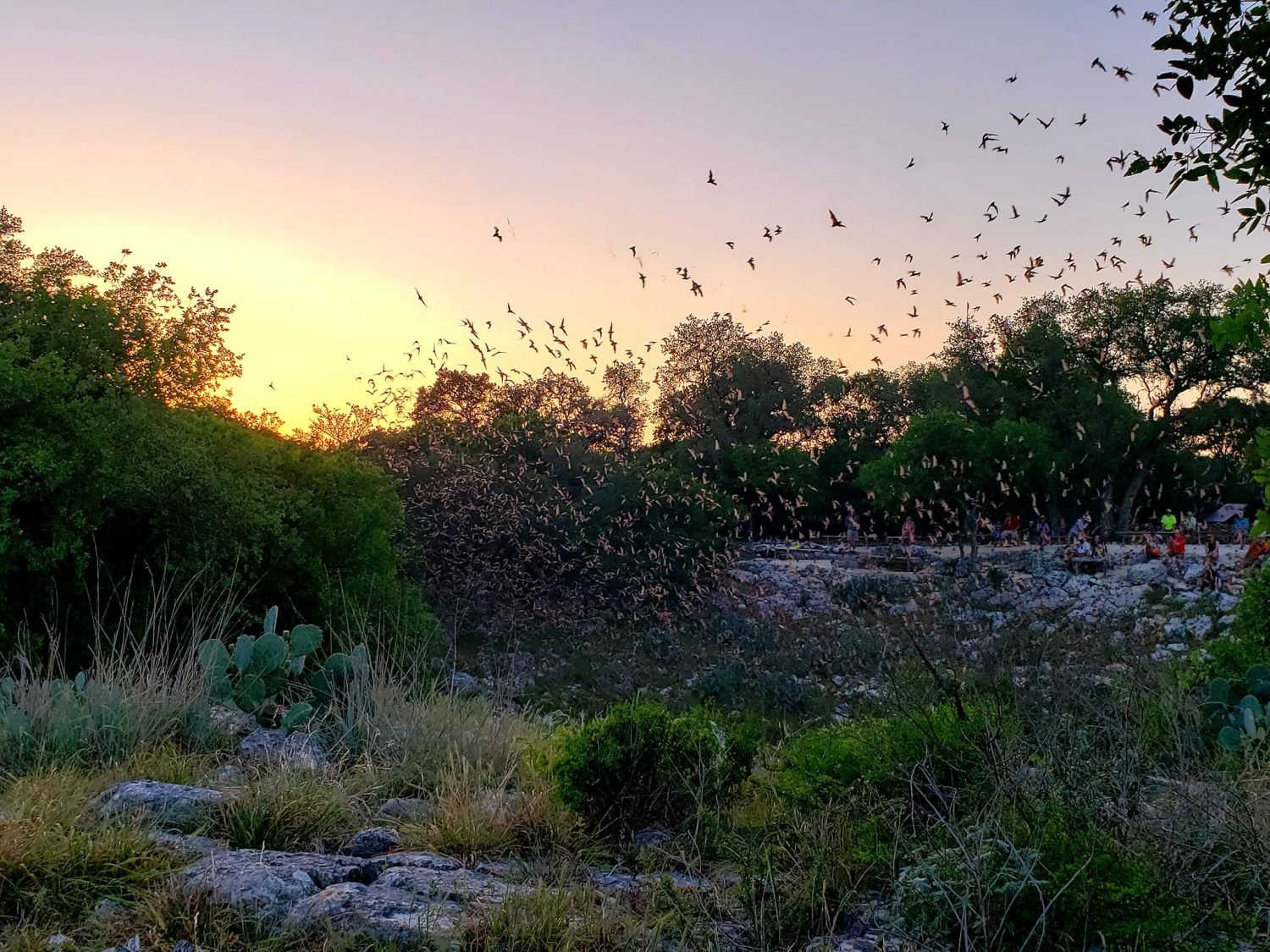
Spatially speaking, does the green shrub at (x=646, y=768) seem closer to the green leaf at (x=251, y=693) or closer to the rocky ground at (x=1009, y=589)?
→ the green leaf at (x=251, y=693)

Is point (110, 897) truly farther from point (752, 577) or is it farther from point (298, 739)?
point (752, 577)

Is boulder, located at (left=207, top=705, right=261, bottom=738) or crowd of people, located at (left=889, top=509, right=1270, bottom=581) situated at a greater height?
boulder, located at (left=207, top=705, right=261, bottom=738)

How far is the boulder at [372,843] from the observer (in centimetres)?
432

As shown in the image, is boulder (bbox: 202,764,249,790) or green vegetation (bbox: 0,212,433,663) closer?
boulder (bbox: 202,764,249,790)

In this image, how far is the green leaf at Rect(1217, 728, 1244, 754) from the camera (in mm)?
5986

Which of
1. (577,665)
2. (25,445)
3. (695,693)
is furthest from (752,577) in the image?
(25,445)

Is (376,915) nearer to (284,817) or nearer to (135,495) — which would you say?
(284,817)

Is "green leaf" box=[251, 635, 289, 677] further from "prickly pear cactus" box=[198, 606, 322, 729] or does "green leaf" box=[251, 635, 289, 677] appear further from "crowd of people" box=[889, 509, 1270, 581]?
"crowd of people" box=[889, 509, 1270, 581]

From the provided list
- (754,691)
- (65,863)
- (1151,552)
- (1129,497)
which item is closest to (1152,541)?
(1151,552)

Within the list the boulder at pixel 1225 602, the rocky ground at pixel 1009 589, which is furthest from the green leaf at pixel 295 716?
the boulder at pixel 1225 602

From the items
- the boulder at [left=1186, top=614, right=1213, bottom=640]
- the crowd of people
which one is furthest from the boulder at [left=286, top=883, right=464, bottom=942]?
the boulder at [left=1186, top=614, right=1213, bottom=640]

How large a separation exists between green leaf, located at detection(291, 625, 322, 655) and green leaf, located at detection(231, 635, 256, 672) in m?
0.36

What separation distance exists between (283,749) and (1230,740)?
5.44 meters

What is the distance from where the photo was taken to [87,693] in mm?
5766
